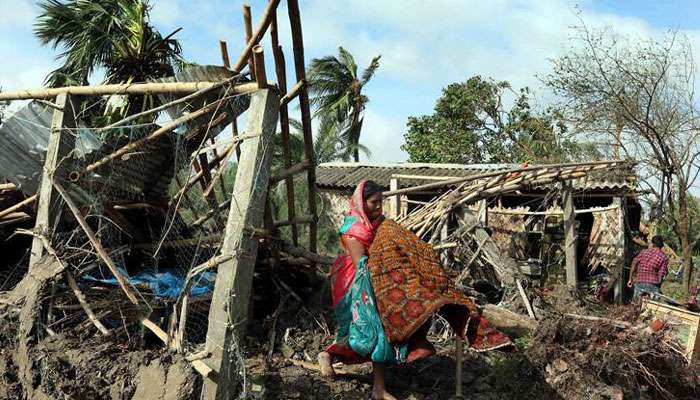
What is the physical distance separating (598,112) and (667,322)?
7.49 meters

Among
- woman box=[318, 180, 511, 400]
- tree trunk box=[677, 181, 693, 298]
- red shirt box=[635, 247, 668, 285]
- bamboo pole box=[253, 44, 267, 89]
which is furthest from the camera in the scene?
tree trunk box=[677, 181, 693, 298]

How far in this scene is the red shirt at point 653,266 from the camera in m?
9.14

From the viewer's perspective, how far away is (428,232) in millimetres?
8641

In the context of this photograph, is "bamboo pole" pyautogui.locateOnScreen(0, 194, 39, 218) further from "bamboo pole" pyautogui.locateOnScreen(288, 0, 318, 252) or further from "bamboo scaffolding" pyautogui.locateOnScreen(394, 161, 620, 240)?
"bamboo scaffolding" pyautogui.locateOnScreen(394, 161, 620, 240)

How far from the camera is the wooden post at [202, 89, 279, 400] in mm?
3855

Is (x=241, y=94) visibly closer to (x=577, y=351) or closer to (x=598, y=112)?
(x=577, y=351)

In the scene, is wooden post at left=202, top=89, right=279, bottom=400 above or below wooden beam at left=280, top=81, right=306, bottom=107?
below

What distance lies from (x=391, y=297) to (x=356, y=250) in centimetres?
44

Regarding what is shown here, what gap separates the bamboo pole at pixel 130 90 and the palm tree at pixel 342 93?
19.8m

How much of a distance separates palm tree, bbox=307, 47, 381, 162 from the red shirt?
16.4 m

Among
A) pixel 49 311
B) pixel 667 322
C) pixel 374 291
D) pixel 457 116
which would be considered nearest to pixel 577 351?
pixel 667 322

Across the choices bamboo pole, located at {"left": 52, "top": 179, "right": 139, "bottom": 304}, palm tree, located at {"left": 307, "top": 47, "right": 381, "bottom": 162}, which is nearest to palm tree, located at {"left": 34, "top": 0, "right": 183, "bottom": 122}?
bamboo pole, located at {"left": 52, "top": 179, "right": 139, "bottom": 304}

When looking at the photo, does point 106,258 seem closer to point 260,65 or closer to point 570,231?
point 260,65

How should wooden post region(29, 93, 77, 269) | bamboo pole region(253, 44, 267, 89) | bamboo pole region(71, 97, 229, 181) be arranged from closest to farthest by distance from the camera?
bamboo pole region(253, 44, 267, 89) → bamboo pole region(71, 97, 229, 181) → wooden post region(29, 93, 77, 269)
